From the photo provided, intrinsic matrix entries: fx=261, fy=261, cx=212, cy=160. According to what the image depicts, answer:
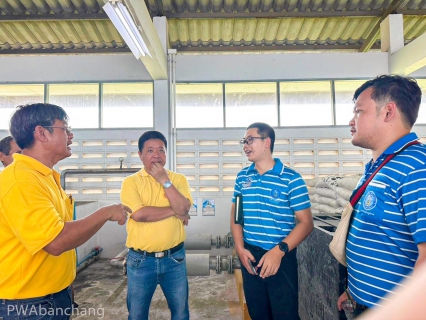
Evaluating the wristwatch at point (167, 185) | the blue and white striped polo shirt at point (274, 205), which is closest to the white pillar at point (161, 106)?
the wristwatch at point (167, 185)

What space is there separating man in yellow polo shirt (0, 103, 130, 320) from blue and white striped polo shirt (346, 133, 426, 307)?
1.08m

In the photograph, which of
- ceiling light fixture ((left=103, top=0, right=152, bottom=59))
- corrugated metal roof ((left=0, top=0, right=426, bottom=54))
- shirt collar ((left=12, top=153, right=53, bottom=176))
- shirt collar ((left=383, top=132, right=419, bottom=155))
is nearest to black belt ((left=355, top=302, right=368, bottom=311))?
shirt collar ((left=383, top=132, right=419, bottom=155))

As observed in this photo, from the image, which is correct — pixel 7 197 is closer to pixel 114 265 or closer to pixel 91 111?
pixel 114 265

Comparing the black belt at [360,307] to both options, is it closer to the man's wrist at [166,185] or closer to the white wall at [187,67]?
the man's wrist at [166,185]

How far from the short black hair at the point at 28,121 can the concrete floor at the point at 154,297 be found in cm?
221

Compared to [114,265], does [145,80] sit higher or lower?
higher

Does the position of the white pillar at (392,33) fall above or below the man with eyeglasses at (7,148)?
above

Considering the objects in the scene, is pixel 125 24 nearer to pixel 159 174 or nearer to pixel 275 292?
pixel 159 174

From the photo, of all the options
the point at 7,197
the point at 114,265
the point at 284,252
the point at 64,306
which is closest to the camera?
the point at 7,197

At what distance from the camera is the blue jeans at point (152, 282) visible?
168 cm

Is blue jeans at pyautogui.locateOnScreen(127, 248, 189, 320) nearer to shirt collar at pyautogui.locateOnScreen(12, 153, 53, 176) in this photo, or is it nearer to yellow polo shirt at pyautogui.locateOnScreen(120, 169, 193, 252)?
yellow polo shirt at pyautogui.locateOnScreen(120, 169, 193, 252)

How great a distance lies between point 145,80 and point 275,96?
7.67ft

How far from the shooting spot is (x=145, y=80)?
4652 mm

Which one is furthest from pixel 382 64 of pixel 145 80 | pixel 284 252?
pixel 284 252
